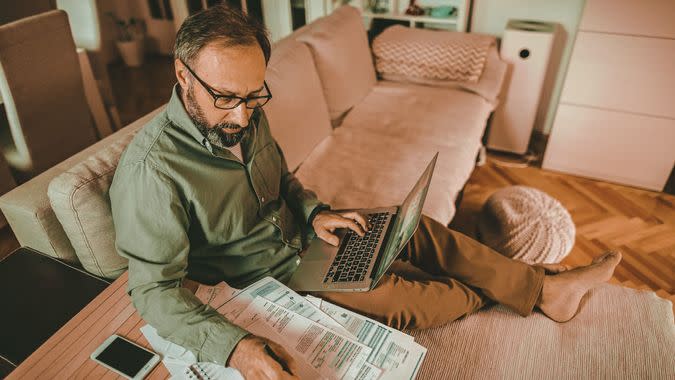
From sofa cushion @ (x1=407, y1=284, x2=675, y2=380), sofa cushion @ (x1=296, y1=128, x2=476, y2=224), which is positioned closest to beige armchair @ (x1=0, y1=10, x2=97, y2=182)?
sofa cushion @ (x1=296, y1=128, x2=476, y2=224)

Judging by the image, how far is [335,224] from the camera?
4.39ft

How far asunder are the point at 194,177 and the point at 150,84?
324cm

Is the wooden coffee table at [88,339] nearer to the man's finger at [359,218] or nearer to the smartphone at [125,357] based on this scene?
the smartphone at [125,357]

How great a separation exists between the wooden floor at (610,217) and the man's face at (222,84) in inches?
57.5

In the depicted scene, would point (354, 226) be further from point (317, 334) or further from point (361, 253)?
point (317, 334)

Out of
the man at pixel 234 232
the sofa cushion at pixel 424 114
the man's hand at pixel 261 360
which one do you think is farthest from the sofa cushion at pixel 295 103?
the man's hand at pixel 261 360

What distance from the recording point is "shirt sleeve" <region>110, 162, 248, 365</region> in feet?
3.13

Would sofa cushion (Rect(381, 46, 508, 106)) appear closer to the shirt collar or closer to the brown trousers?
the brown trousers

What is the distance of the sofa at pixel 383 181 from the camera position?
1146mm

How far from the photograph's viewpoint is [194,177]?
1059 millimetres

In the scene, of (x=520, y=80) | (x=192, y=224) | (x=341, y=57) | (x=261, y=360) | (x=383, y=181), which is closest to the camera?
(x=261, y=360)

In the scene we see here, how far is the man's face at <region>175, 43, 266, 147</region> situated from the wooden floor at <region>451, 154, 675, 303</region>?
1.46 meters

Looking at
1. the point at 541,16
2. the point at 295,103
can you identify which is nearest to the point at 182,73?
the point at 295,103

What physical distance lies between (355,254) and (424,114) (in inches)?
46.8
